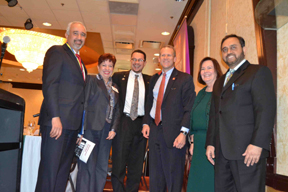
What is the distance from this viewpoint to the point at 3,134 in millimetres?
983

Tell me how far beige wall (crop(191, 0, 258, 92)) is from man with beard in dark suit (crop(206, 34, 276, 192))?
702mm

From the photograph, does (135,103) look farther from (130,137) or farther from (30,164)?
(30,164)

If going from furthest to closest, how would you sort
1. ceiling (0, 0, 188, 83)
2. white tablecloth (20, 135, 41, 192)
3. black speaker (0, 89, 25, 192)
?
ceiling (0, 0, 188, 83) → white tablecloth (20, 135, 41, 192) → black speaker (0, 89, 25, 192)

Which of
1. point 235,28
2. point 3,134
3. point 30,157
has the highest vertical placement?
point 235,28

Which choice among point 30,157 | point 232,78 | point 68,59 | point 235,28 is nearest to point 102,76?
point 68,59

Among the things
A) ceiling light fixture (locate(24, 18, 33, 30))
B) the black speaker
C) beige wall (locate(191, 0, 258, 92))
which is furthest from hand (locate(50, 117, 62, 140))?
ceiling light fixture (locate(24, 18, 33, 30))

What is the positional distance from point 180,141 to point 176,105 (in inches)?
14.1

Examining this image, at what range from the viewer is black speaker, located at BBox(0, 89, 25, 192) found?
968 mm

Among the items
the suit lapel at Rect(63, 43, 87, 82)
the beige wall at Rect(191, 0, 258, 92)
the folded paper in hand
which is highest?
the beige wall at Rect(191, 0, 258, 92)

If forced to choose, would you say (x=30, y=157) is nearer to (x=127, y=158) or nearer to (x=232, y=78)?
(x=127, y=158)

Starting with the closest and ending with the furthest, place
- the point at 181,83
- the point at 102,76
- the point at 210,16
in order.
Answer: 1. the point at 181,83
2. the point at 102,76
3. the point at 210,16

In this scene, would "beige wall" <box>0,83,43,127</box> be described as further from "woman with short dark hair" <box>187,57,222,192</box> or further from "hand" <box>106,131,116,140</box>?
"woman with short dark hair" <box>187,57,222,192</box>

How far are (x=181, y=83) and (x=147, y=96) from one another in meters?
0.50

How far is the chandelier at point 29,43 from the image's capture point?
556 cm
